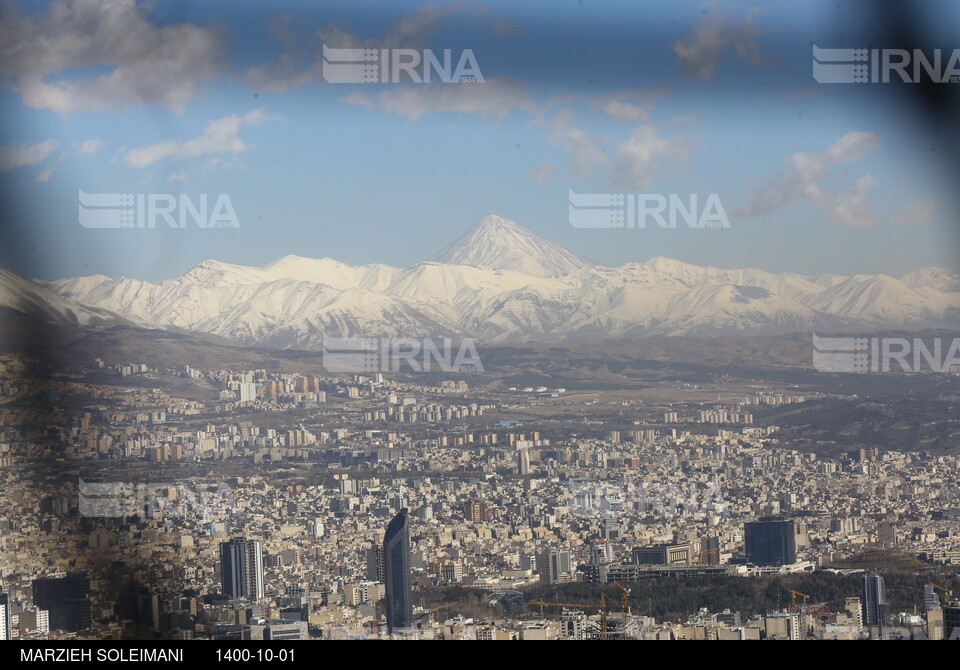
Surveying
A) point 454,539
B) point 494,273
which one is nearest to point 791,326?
point 494,273

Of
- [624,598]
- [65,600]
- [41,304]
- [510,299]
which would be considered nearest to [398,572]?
[624,598]

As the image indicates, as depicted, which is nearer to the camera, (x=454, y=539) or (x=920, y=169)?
(x=920, y=169)

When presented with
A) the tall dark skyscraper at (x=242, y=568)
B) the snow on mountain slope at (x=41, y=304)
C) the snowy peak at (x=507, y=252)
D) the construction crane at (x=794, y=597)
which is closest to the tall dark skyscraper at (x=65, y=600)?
the tall dark skyscraper at (x=242, y=568)

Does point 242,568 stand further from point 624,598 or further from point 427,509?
point 624,598

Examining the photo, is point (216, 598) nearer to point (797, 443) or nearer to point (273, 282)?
point (273, 282)
